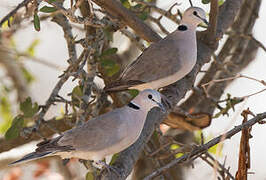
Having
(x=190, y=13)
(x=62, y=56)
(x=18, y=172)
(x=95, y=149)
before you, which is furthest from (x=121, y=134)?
(x=62, y=56)

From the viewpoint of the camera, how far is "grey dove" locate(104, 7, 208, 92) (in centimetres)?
213

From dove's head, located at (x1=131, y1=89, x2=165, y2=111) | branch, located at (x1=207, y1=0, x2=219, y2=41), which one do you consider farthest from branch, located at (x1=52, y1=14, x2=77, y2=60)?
branch, located at (x1=207, y1=0, x2=219, y2=41)

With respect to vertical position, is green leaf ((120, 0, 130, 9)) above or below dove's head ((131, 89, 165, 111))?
above

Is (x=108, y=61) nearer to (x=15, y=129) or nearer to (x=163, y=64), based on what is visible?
(x=163, y=64)

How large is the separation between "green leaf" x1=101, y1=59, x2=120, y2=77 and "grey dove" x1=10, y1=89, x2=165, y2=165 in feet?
1.28

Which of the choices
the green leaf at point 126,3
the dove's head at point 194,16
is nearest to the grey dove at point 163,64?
the dove's head at point 194,16

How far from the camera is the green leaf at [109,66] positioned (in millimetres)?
2223

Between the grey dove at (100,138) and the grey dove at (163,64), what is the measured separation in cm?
27

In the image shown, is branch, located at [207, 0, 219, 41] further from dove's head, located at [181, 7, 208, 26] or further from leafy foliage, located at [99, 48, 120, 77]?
leafy foliage, located at [99, 48, 120, 77]

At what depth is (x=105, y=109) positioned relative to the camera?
2.68 meters

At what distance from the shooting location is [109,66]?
2.25 meters

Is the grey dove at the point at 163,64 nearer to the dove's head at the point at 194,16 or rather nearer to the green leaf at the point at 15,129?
the dove's head at the point at 194,16

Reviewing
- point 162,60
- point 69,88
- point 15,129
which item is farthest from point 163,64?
point 69,88

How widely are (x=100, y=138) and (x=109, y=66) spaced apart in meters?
0.49
